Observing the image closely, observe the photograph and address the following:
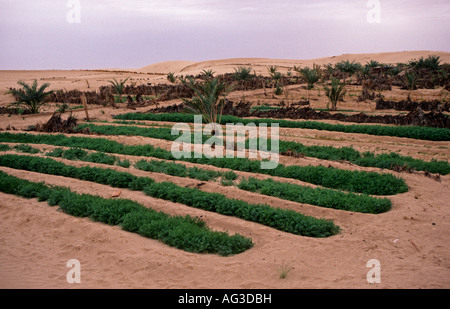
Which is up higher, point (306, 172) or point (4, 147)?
point (4, 147)

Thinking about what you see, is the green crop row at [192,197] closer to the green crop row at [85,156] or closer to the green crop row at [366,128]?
the green crop row at [85,156]

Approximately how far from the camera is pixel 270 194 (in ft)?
21.4

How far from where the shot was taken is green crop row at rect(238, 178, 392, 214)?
5840 millimetres

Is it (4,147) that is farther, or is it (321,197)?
(4,147)

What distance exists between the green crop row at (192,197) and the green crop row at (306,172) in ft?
5.72

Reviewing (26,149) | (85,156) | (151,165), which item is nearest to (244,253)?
(151,165)

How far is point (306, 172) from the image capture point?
24.4ft

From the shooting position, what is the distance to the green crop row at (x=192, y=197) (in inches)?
204

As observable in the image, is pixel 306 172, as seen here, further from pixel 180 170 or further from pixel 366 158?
pixel 180 170

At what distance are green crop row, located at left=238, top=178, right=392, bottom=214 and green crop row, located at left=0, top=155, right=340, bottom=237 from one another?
75cm

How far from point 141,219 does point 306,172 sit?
3429 mm

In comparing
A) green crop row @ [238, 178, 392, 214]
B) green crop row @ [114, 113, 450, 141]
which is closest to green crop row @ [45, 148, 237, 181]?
green crop row @ [238, 178, 392, 214]
